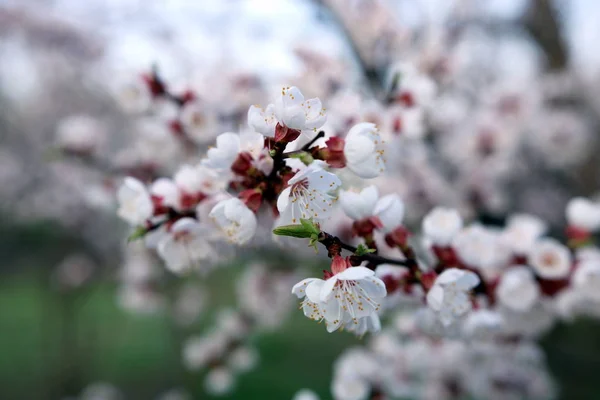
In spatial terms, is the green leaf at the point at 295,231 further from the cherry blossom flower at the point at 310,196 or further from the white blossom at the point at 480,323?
the white blossom at the point at 480,323

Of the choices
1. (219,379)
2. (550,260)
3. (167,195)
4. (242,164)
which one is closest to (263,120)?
(242,164)

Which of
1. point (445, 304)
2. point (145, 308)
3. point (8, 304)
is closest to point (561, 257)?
point (445, 304)

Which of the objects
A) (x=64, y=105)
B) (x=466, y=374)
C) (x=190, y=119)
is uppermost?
(x=64, y=105)

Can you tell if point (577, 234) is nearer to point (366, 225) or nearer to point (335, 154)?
point (366, 225)

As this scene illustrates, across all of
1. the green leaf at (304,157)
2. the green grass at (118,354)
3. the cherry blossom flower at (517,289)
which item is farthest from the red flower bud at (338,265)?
the green grass at (118,354)

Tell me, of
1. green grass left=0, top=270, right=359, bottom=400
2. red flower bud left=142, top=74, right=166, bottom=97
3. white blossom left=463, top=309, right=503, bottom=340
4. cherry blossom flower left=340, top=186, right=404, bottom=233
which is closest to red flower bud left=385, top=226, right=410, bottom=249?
cherry blossom flower left=340, top=186, right=404, bottom=233

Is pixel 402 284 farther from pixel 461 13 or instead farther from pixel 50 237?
pixel 50 237

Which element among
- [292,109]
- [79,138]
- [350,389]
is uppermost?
[79,138]
